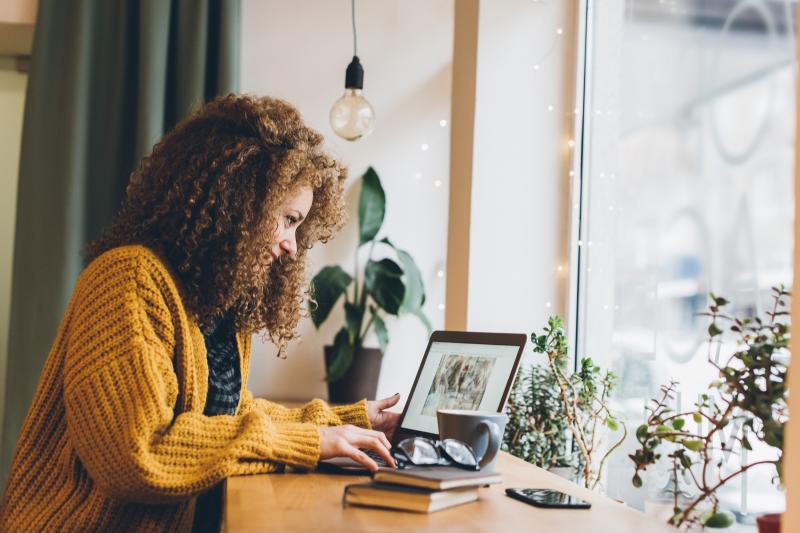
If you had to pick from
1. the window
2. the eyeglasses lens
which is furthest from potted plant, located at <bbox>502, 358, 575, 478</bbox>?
the eyeglasses lens

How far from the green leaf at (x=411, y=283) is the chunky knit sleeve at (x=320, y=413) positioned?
1156 millimetres

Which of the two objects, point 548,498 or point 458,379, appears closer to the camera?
point 548,498

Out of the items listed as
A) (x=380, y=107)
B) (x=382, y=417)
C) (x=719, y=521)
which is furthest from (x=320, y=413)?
(x=380, y=107)

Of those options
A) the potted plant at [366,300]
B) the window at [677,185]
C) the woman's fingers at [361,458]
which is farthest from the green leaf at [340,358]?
the woman's fingers at [361,458]

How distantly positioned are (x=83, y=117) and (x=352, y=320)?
1066 mm

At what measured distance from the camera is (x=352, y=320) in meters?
2.60

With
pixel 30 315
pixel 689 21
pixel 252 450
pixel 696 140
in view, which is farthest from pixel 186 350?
pixel 30 315

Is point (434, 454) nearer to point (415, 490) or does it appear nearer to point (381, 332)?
point (415, 490)

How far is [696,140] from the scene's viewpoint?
4.96 feet

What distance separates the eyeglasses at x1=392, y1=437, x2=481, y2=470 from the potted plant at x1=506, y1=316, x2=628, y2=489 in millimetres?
621

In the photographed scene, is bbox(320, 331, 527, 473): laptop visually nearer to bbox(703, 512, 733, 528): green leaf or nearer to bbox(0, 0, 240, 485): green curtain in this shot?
bbox(703, 512, 733, 528): green leaf

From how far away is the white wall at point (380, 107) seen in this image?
109 inches

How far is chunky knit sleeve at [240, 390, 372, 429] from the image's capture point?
1.44m

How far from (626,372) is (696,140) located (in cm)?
53
